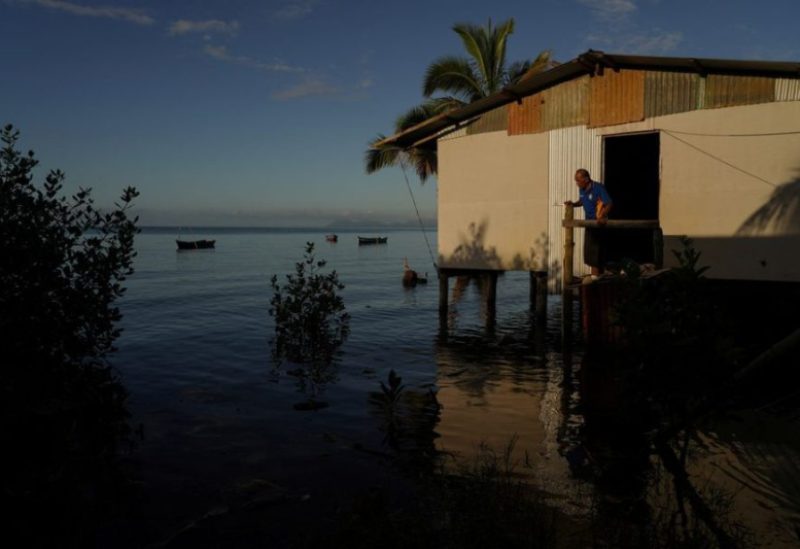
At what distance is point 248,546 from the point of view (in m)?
5.79

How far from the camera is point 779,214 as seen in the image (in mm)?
12586

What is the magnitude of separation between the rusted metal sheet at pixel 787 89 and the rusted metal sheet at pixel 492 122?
659 cm

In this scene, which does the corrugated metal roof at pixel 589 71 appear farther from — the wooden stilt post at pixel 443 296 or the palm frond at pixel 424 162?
the palm frond at pixel 424 162

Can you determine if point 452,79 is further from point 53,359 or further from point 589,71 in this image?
point 53,359

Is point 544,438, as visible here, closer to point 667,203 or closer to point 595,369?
point 595,369

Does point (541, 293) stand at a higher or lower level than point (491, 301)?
higher

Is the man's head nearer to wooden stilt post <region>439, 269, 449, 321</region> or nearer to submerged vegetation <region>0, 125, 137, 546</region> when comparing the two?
wooden stilt post <region>439, 269, 449, 321</region>

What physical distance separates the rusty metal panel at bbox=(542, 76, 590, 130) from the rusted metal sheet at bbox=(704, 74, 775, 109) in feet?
9.51

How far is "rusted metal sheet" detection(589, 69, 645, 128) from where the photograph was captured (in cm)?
1442

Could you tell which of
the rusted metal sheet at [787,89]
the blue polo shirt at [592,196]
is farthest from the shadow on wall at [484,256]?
the rusted metal sheet at [787,89]

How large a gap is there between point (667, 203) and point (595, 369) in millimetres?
4643

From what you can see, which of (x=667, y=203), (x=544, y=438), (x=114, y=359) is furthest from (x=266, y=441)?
(x=667, y=203)

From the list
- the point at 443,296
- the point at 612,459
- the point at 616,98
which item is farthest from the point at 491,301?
the point at 612,459

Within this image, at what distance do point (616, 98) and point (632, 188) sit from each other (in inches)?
244
